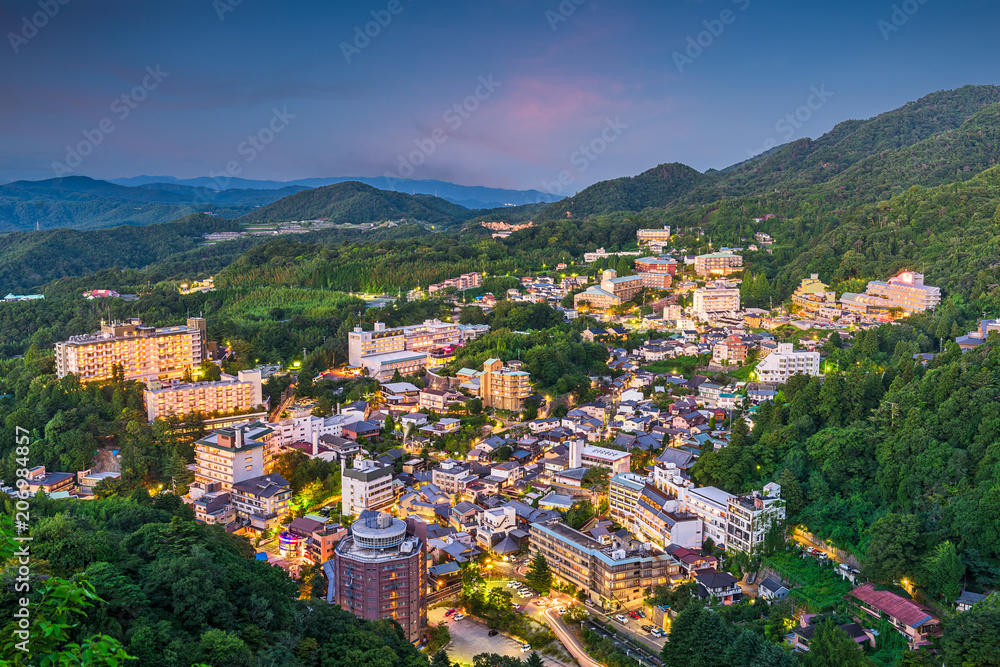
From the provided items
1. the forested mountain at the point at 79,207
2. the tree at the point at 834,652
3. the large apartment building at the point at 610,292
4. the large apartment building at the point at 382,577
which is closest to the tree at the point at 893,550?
the tree at the point at 834,652

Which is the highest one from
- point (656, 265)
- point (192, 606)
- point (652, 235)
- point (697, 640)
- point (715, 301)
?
point (652, 235)

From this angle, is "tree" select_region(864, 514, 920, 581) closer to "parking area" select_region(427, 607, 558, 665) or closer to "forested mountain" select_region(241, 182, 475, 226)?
"parking area" select_region(427, 607, 558, 665)

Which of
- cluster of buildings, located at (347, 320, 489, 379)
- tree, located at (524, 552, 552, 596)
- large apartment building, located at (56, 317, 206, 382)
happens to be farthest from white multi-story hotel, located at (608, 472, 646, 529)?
large apartment building, located at (56, 317, 206, 382)

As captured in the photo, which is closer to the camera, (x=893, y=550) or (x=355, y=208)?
(x=893, y=550)

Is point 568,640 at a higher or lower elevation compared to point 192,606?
lower

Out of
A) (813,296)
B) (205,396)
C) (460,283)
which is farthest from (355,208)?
(205,396)

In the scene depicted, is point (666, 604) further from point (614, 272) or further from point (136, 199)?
point (136, 199)

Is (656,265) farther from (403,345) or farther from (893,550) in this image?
(893,550)
